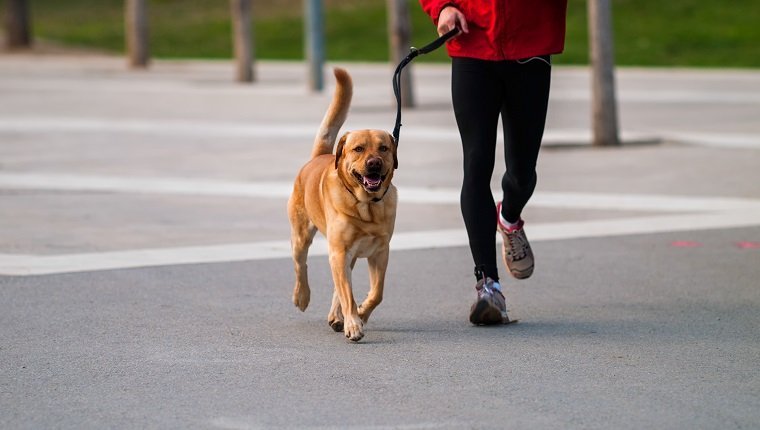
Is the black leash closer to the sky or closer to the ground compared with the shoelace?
closer to the sky

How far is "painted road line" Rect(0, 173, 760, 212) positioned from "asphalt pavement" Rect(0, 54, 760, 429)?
0.12ft

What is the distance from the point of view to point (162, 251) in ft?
28.8

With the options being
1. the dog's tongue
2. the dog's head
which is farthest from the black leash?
the dog's tongue

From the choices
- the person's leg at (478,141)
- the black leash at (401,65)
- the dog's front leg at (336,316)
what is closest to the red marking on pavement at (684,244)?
the person's leg at (478,141)

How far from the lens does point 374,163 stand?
609 centimetres

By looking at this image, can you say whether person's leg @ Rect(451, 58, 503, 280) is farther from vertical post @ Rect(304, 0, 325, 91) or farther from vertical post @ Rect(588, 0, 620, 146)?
vertical post @ Rect(304, 0, 325, 91)

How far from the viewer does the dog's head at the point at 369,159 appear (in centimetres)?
612

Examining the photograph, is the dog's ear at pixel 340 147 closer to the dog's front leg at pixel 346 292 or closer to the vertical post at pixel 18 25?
the dog's front leg at pixel 346 292

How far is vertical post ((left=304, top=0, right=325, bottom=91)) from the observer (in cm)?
2164

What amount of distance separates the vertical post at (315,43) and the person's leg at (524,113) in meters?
14.9

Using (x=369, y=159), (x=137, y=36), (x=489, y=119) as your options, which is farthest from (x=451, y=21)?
(x=137, y=36)

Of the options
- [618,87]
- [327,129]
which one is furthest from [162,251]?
[618,87]

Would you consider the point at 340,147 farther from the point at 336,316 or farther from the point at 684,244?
the point at 684,244

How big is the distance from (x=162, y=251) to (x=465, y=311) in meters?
2.44
